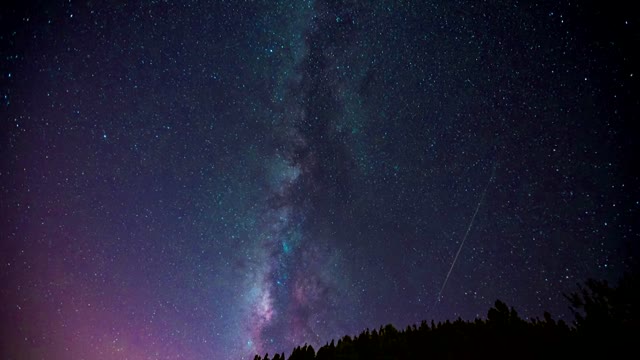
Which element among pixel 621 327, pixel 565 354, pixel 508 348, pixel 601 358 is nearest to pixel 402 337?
pixel 508 348

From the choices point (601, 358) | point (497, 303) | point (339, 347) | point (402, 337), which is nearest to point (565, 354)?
Answer: point (601, 358)

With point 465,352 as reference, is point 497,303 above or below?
above

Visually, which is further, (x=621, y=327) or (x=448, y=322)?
(x=448, y=322)

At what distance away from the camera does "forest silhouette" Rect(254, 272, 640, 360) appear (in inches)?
389

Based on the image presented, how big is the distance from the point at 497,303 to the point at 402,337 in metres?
4.14

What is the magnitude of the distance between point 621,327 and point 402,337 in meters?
7.26

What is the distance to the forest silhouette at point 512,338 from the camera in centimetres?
988

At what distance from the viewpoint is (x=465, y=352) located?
1131cm

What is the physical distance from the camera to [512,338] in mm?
11125

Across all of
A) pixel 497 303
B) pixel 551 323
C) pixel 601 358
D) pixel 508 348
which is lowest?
pixel 601 358

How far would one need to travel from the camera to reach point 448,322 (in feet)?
41.9

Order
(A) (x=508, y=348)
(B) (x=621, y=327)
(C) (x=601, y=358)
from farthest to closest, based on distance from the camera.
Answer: (A) (x=508, y=348) → (B) (x=621, y=327) → (C) (x=601, y=358)

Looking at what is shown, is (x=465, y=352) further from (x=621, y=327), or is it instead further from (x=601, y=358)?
(x=621, y=327)

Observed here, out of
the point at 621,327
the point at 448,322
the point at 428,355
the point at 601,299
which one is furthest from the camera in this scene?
the point at 601,299
